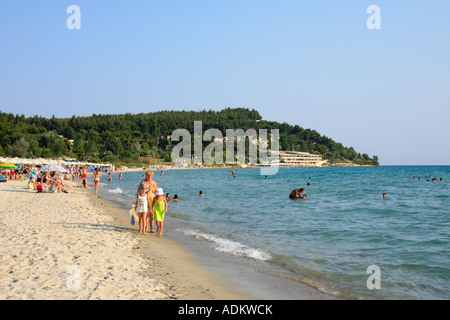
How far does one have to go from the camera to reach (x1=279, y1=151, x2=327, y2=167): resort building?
579 feet

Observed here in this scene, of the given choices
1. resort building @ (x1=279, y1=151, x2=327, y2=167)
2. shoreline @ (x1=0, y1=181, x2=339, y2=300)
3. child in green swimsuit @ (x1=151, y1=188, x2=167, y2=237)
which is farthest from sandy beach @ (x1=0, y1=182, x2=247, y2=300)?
resort building @ (x1=279, y1=151, x2=327, y2=167)

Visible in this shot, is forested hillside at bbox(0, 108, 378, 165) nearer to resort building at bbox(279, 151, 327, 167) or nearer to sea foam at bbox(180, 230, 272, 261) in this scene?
resort building at bbox(279, 151, 327, 167)

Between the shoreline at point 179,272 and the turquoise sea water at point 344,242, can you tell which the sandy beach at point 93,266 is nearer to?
the shoreline at point 179,272

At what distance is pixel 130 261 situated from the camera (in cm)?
689

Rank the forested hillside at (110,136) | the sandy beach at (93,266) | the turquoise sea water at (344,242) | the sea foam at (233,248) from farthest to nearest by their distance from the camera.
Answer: the forested hillside at (110,136) → the sea foam at (233,248) → the turquoise sea water at (344,242) → the sandy beach at (93,266)

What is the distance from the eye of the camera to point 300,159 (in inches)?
7106

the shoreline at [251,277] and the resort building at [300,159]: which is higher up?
the resort building at [300,159]

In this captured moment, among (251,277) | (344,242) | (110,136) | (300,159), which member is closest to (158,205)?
(251,277)

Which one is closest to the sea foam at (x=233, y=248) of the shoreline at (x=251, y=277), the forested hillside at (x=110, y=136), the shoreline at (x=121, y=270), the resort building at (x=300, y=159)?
the shoreline at (x=251, y=277)

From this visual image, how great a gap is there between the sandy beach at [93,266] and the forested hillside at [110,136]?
62471 mm

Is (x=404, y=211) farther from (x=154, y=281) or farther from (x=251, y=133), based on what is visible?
(x=251, y=133)

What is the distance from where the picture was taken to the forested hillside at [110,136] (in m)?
70.1
